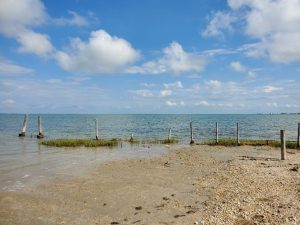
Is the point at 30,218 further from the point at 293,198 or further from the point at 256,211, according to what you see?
the point at 293,198

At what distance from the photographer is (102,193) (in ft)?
51.2

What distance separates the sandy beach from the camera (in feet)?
39.0

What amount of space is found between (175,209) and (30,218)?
539 cm

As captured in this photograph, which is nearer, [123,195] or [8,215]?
[8,215]

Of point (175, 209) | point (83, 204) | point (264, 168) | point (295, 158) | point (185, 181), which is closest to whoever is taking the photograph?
point (175, 209)

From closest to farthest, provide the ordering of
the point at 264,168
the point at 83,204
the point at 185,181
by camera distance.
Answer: the point at 83,204 < the point at 185,181 < the point at 264,168

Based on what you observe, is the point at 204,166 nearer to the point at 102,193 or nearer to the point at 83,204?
the point at 102,193

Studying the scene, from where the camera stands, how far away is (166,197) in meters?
14.7

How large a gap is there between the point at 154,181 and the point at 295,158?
41.3 feet

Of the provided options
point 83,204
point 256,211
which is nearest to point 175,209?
point 256,211

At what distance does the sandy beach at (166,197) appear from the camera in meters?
11.9

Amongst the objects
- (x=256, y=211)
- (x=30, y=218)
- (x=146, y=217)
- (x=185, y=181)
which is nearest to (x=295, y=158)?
(x=185, y=181)

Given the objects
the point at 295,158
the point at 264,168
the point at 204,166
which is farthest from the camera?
the point at 295,158

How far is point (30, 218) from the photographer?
12.3 meters
